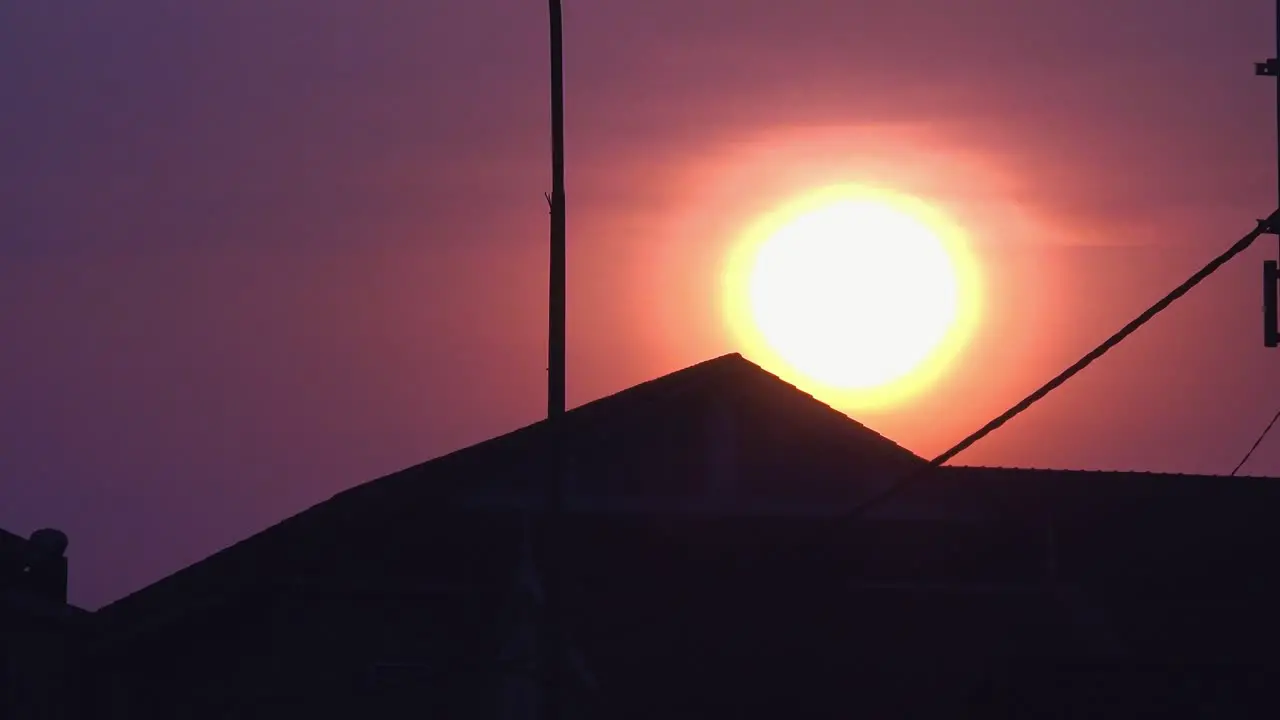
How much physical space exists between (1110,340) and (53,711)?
15.0 metres

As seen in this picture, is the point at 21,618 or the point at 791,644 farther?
the point at 21,618

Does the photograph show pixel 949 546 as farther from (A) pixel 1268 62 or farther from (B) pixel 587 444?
(A) pixel 1268 62

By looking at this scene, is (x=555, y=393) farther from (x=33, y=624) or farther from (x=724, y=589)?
(x=33, y=624)

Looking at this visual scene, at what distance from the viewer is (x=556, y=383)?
13.4 m

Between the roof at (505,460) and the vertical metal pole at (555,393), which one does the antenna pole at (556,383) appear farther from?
the roof at (505,460)

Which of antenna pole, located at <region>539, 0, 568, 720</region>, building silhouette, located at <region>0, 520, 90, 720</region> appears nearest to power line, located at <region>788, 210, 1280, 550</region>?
antenna pole, located at <region>539, 0, 568, 720</region>

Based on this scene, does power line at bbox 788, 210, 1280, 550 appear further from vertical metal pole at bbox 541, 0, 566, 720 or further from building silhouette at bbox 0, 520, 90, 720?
building silhouette at bbox 0, 520, 90, 720

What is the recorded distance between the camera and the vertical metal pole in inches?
480

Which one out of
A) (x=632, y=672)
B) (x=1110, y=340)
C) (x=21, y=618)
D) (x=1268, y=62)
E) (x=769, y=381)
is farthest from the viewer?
(x=21, y=618)

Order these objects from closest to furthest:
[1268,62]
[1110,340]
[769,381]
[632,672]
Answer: [1110,340] → [1268,62] → [632,672] → [769,381]

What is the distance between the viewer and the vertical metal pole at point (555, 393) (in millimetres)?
12203

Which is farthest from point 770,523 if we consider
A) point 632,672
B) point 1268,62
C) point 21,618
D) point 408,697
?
point 21,618

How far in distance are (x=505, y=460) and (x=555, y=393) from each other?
2712 millimetres

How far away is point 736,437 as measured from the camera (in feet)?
54.6
